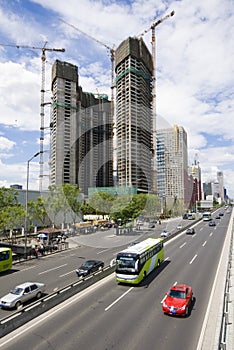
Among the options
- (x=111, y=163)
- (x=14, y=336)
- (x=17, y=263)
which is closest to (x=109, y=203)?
(x=17, y=263)

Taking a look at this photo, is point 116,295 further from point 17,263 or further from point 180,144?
point 180,144

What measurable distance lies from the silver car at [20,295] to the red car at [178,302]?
9.52m

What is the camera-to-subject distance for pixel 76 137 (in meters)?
154

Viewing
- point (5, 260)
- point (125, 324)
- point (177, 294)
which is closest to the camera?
point (125, 324)

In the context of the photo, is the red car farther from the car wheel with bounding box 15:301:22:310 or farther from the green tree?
the green tree

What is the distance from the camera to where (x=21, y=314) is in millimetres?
15266

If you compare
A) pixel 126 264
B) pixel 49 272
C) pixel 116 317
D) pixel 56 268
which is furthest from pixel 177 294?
pixel 56 268

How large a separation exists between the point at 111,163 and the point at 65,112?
42.7m

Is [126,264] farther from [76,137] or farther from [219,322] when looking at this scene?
[76,137]

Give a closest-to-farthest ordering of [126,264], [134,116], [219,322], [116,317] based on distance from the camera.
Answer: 1. [219,322]
2. [116,317]
3. [126,264]
4. [134,116]

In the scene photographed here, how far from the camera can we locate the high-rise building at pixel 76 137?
5901 inches

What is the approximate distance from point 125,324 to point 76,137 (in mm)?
144095

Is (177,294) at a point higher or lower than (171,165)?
lower

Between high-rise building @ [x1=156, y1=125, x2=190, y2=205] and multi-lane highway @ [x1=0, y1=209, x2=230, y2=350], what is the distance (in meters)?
137
